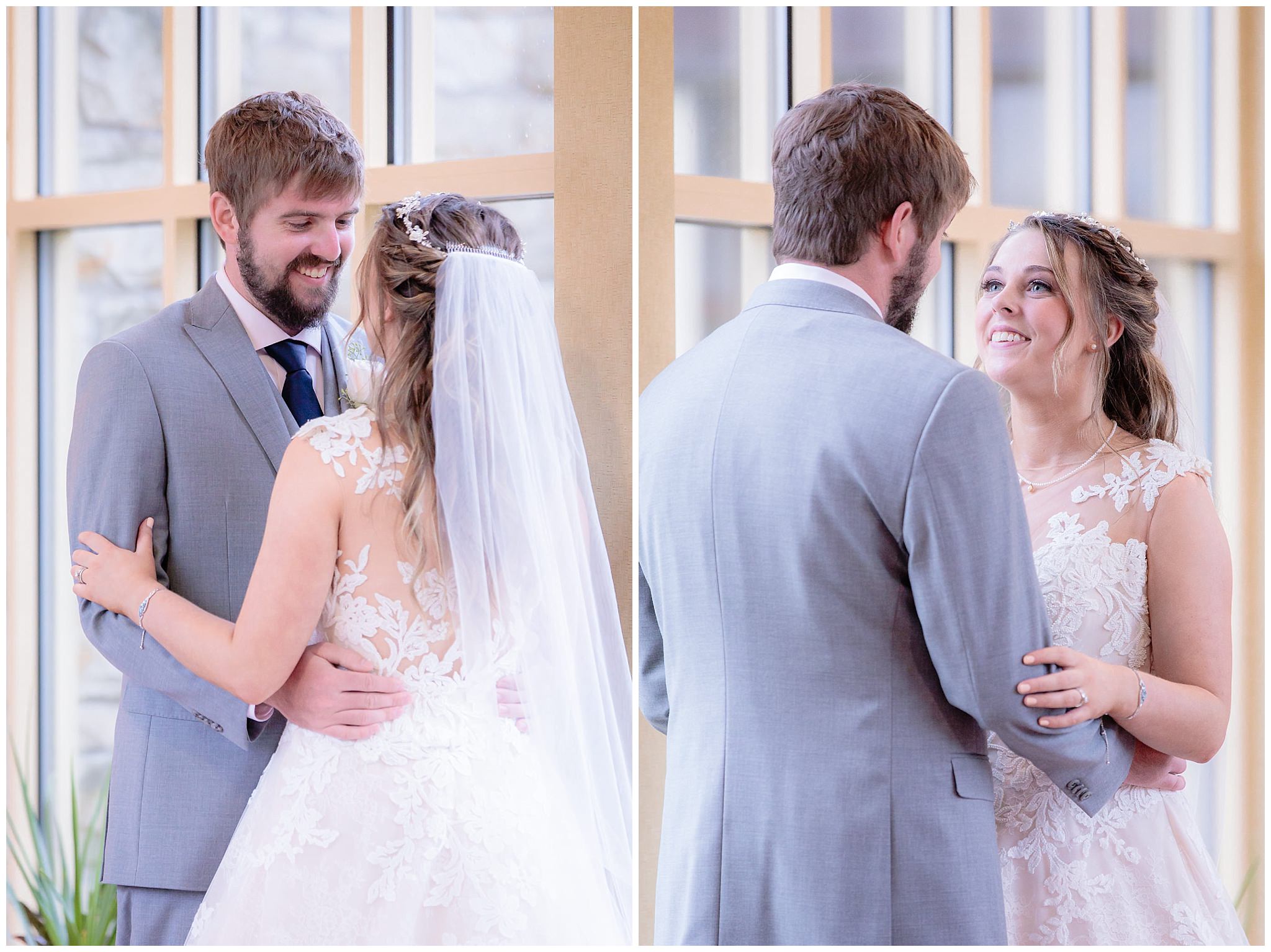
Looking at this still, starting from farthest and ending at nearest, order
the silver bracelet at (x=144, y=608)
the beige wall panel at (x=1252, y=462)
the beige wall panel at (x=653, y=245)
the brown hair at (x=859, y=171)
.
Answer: the beige wall panel at (x=1252, y=462)
the beige wall panel at (x=653, y=245)
the silver bracelet at (x=144, y=608)
the brown hair at (x=859, y=171)

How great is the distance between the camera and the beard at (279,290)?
2.08m

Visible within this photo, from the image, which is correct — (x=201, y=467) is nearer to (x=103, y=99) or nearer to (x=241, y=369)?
(x=241, y=369)

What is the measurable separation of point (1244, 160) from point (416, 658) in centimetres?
203

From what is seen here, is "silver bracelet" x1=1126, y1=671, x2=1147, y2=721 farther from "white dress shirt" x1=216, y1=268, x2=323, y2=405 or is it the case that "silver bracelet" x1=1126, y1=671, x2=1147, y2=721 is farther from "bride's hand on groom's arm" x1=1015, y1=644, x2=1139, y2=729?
"white dress shirt" x1=216, y1=268, x2=323, y2=405

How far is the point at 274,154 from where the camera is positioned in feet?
6.85

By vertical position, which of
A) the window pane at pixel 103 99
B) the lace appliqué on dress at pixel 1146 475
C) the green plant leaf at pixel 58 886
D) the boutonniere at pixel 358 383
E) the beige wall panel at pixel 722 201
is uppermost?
the window pane at pixel 103 99

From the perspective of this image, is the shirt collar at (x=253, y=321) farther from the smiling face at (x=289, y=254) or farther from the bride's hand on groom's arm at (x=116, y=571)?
the bride's hand on groom's arm at (x=116, y=571)

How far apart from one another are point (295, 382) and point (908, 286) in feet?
3.67

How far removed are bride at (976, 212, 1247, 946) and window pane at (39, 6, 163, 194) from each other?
5.74 feet

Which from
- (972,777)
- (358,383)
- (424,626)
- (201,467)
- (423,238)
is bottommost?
(972,777)

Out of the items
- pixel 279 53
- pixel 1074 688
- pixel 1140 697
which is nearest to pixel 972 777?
pixel 1074 688

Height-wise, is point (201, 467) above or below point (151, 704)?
above

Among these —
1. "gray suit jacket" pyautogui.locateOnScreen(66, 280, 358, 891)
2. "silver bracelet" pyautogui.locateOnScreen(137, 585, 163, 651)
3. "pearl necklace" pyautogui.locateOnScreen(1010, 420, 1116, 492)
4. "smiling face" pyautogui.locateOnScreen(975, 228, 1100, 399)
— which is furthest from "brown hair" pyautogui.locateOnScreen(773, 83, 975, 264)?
"silver bracelet" pyautogui.locateOnScreen(137, 585, 163, 651)

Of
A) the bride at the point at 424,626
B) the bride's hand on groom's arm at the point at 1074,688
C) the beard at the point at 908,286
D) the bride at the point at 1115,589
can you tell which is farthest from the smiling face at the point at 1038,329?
the bride at the point at 424,626
